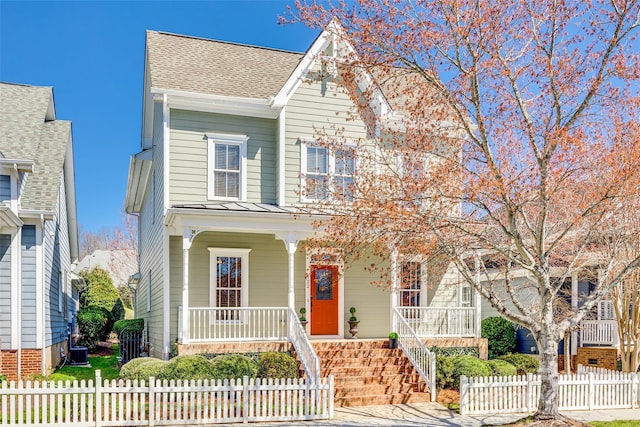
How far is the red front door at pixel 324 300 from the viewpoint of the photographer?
16.0 m

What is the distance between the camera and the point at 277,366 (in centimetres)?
1241

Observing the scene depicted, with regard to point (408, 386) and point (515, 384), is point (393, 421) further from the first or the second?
point (515, 384)

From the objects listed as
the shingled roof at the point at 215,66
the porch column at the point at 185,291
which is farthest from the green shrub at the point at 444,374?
the shingled roof at the point at 215,66

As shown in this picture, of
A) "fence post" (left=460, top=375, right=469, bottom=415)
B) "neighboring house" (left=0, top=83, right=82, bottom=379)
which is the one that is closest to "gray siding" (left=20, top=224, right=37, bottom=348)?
"neighboring house" (left=0, top=83, right=82, bottom=379)

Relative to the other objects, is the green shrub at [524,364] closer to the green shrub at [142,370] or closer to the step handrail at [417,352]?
the step handrail at [417,352]

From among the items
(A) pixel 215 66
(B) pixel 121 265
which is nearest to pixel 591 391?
(A) pixel 215 66

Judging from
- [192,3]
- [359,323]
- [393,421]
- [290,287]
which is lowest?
[393,421]

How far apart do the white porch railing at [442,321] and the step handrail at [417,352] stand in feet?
2.71

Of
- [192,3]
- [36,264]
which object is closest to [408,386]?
[36,264]

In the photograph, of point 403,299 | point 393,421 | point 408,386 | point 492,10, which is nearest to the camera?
point 492,10

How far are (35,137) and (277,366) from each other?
353 inches

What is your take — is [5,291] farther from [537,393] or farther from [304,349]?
[537,393]

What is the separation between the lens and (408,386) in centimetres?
1298

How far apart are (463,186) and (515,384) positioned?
4958mm
